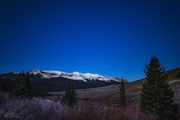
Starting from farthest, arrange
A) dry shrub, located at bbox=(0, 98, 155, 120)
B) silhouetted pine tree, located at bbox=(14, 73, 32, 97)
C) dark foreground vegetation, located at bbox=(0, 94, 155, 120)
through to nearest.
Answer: silhouetted pine tree, located at bbox=(14, 73, 32, 97)
dry shrub, located at bbox=(0, 98, 155, 120)
dark foreground vegetation, located at bbox=(0, 94, 155, 120)

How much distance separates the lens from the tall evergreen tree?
3012 centimetres

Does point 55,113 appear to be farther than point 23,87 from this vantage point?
No

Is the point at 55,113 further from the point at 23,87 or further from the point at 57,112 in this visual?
the point at 23,87

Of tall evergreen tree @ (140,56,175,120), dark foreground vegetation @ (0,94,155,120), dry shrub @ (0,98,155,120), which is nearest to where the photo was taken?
dark foreground vegetation @ (0,94,155,120)

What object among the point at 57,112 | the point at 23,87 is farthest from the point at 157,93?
the point at 57,112

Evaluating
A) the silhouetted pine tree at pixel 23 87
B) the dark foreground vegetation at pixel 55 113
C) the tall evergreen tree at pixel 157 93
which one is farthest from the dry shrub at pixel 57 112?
the silhouetted pine tree at pixel 23 87

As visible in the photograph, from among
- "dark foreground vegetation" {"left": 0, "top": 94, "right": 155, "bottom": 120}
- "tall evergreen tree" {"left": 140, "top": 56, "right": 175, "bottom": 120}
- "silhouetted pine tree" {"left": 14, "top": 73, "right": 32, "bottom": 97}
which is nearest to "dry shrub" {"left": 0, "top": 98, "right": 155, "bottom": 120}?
"dark foreground vegetation" {"left": 0, "top": 94, "right": 155, "bottom": 120}

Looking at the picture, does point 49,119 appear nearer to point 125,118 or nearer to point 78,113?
point 78,113

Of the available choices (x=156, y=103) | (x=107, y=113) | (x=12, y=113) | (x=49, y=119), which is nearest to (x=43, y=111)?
(x=49, y=119)

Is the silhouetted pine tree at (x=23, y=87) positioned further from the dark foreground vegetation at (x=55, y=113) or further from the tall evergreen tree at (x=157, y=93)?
the dark foreground vegetation at (x=55, y=113)

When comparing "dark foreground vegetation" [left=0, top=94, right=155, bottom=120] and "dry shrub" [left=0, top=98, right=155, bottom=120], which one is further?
"dry shrub" [left=0, top=98, right=155, bottom=120]

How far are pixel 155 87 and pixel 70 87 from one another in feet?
75.4

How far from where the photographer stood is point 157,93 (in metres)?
31.4

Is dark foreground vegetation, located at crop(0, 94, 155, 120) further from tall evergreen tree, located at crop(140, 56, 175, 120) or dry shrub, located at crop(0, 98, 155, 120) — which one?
tall evergreen tree, located at crop(140, 56, 175, 120)
